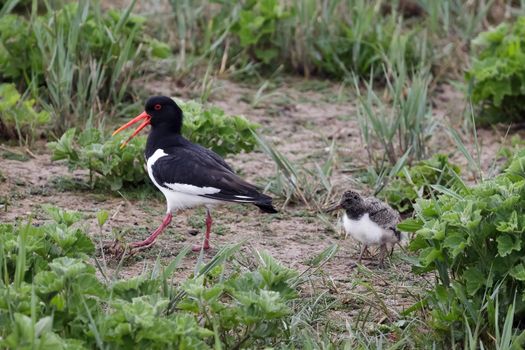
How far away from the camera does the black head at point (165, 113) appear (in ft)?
22.3

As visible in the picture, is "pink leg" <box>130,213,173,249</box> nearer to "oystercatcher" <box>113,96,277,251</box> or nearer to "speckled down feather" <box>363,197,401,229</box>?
"oystercatcher" <box>113,96,277,251</box>

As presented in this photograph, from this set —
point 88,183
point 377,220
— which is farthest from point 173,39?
point 377,220

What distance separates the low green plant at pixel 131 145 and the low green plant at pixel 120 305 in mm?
1752

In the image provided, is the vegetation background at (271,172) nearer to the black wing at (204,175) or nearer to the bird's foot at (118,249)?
the bird's foot at (118,249)

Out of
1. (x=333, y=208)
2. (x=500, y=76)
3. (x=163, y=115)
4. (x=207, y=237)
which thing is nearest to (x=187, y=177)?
(x=207, y=237)

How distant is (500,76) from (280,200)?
7.27 ft

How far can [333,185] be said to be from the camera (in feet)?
24.2

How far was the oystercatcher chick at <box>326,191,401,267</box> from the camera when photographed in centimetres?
608

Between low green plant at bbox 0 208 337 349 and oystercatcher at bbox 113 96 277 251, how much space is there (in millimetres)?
1209

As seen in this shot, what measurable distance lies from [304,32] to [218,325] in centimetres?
493

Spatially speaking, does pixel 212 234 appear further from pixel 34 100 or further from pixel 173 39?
pixel 173 39

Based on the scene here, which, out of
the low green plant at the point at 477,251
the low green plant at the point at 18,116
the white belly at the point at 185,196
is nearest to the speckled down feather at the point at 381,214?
the white belly at the point at 185,196

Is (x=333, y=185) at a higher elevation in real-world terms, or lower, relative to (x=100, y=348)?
lower

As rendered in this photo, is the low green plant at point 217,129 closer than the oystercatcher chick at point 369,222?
No
